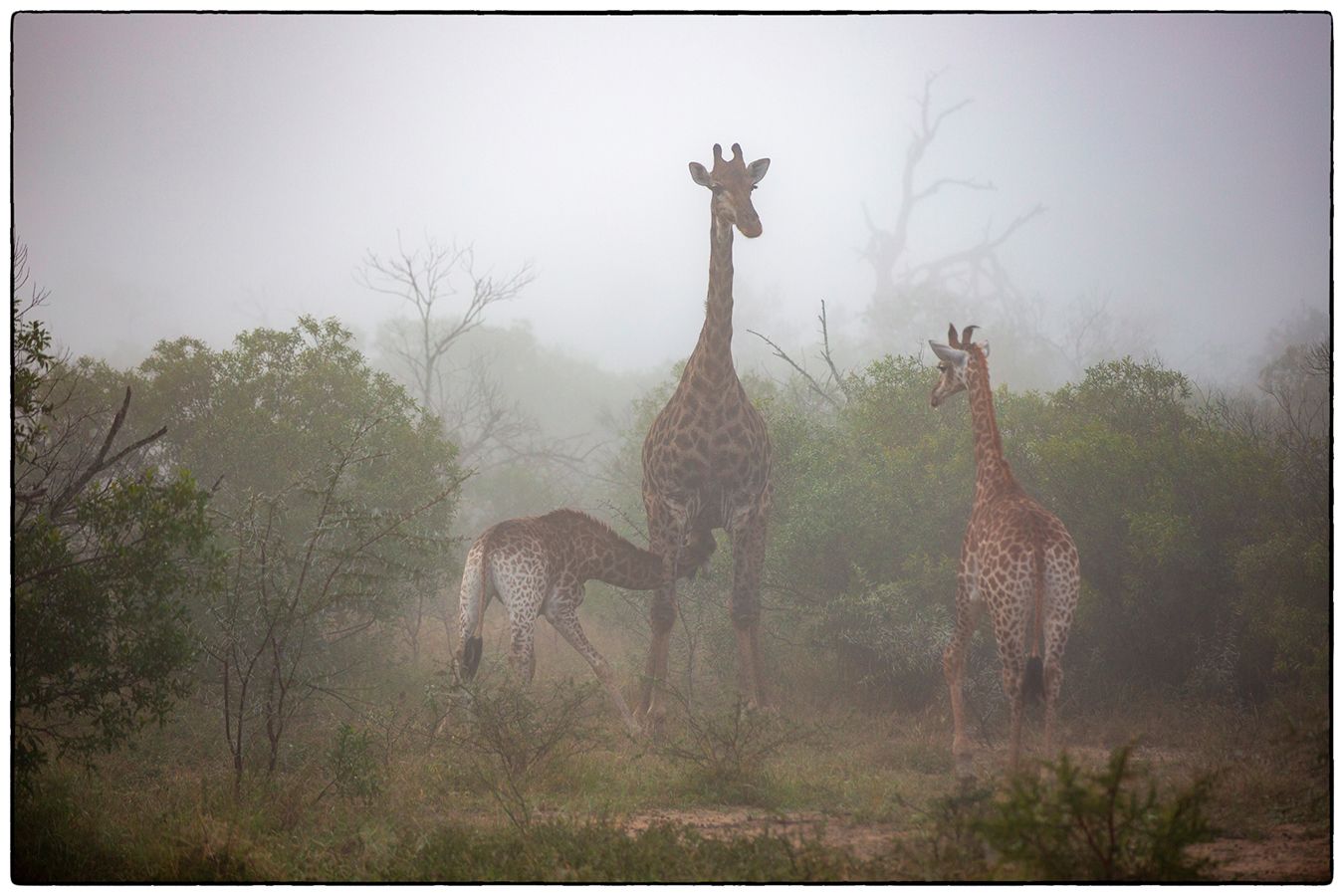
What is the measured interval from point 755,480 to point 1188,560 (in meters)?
4.16

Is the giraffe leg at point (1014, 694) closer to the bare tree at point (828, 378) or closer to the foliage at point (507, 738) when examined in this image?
the foliage at point (507, 738)

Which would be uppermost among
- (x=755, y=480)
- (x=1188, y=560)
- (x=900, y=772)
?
(x=755, y=480)

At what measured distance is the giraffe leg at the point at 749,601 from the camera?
10.5m

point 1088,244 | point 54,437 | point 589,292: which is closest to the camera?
point 54,437

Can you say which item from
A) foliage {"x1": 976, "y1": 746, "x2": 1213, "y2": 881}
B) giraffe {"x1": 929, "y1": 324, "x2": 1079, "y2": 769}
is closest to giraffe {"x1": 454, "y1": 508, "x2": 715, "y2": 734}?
giraffe {"x1": 929, "y1": 324, "x2": 1079, "y2": 769}

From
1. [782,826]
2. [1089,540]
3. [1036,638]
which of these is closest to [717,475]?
[1089,540]

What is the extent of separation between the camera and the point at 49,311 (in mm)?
17422

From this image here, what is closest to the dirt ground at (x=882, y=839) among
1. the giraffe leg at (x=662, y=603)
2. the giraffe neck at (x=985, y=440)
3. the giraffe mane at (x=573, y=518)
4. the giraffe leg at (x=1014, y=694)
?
the giraffe leg at (x=1014, y=694)

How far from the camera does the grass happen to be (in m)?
6.02

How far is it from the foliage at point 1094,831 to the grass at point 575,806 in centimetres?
58

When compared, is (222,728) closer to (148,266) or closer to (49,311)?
(49,311)

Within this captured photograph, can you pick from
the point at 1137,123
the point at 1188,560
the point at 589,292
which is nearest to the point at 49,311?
the point at 1188,560

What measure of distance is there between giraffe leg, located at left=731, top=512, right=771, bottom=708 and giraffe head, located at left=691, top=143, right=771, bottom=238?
9.61ft

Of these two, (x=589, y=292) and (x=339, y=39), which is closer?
(x=339, y=39)
